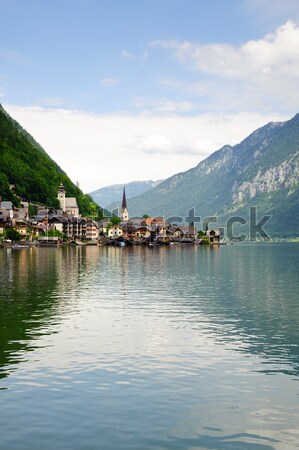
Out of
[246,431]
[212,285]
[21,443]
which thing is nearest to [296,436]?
[246,431]

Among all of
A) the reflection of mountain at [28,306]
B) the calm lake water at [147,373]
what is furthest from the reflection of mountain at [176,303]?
the calm lake water at [147,373]

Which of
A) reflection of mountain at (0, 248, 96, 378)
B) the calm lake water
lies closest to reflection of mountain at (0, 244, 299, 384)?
reflection of mountain at (0, 248, 96, 378)

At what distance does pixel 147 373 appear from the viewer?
99.2 ft

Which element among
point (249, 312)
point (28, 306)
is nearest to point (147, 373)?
point (249, 312)

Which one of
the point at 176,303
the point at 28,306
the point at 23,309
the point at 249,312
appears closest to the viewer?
the point at 23,309

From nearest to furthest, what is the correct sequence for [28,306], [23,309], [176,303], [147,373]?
[147,373] → [23,309] → [28,306] → [176,303]

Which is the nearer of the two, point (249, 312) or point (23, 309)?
point (23, 309)

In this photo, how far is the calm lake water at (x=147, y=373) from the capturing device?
21.7 metres

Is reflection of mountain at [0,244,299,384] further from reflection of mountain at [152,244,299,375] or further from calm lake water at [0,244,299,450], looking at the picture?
calm lake water at [0,244,299,450]

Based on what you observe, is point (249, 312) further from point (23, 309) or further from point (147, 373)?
point (147, 373)

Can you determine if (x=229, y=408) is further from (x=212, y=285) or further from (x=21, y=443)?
(x=212, y=285)

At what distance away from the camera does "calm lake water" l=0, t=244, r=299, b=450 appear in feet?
71.1

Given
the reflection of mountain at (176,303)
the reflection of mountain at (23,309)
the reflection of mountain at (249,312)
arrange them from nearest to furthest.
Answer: the reflection of mountain at (23,309), the reflection of mountain at (249,312), the reflection of mountain at (176,303)

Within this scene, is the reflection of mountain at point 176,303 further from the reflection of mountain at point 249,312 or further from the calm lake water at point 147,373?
the calm lake water at point 147,373
